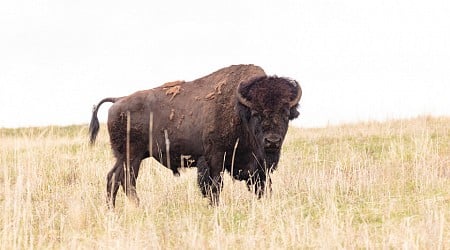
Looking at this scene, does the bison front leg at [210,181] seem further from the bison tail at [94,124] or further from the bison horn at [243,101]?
the bison tail at [94,124]

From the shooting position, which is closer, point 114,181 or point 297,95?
point 297,95

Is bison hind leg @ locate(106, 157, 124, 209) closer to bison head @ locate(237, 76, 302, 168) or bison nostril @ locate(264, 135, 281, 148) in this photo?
bison head @ locate(237, 76, 302, 168)

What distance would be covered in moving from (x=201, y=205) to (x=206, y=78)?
2070mm

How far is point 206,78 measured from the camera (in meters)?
9.83

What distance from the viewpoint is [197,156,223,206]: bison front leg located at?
344 inches

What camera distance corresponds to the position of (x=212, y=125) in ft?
29.6

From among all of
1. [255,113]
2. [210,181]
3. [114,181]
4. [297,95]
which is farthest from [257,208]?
[114,181]

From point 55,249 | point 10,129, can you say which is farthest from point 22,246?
point 10,129

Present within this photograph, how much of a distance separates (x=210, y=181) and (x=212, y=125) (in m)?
0.77

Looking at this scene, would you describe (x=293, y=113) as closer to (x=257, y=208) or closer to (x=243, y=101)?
(x=243, y=101)

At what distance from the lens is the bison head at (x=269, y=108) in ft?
26.5

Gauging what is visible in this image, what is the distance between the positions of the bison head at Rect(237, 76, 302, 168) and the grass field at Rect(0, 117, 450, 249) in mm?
720

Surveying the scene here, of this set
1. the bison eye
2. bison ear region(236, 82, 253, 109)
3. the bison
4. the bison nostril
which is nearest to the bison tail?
the bison

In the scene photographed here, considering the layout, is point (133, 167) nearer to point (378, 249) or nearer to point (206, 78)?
point (206, 78)
